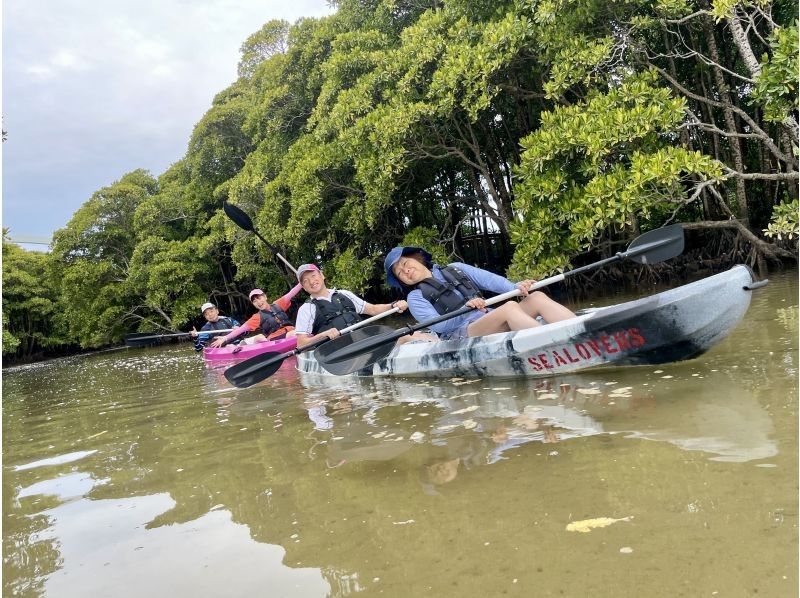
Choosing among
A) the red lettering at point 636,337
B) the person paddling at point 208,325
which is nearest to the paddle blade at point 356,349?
the red lettering at point 636,337

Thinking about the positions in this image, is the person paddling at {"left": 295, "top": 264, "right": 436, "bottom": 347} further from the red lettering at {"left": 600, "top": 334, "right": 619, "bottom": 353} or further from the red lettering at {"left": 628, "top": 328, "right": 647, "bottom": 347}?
the red lettering at {"left": 628, "top": 328, "right": 647, "bottom": 347}

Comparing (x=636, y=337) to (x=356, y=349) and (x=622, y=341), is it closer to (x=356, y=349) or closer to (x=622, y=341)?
(x=622, y=341)

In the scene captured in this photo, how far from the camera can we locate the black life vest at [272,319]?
9.07m

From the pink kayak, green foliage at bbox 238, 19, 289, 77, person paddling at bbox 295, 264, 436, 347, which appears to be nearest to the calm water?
person paddling at bbox 295, 264, 436, 347

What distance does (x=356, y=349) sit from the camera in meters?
4.34

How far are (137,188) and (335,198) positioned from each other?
A: 11762 mm

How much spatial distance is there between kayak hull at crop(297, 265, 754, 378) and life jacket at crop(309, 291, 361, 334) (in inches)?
68.7

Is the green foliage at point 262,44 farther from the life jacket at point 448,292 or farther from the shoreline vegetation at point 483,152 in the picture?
the life jacket at point 448,292

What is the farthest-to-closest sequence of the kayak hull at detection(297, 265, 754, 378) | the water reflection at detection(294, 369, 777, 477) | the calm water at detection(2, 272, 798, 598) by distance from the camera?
the kayak hull at detection(297, 265, 754, 378), the water reflection at detection(294, 369, 777, 477), the calm water at detection(2, 272, 798, 598)

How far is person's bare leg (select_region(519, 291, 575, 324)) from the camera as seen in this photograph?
13.0 ft

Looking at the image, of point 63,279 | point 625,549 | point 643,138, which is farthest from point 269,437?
point 63,279

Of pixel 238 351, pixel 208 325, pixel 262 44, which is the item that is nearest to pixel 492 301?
pixel 238 351

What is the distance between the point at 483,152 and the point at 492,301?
8.22 m

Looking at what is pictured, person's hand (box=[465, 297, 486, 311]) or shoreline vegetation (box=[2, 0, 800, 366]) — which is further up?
shoreline vegetation (box=[2, 0, 800, 366])
